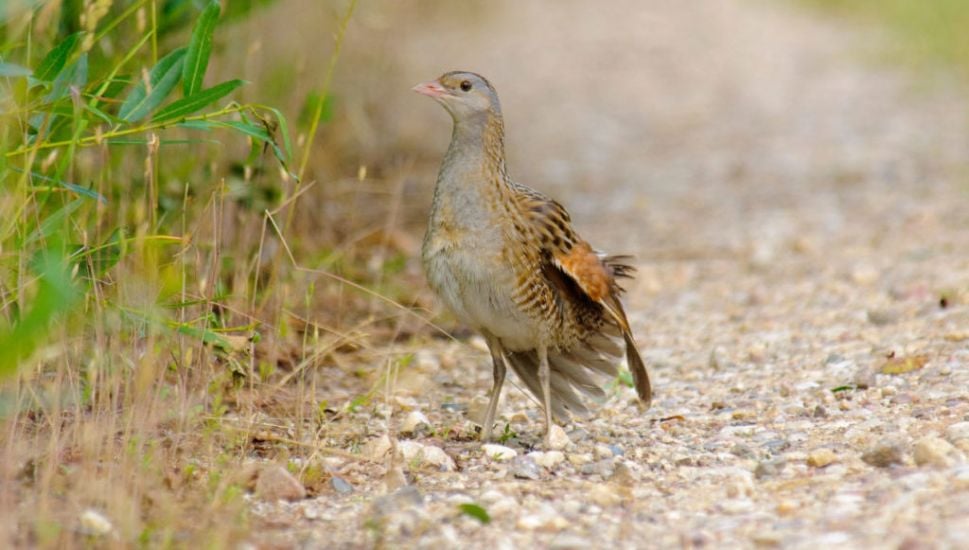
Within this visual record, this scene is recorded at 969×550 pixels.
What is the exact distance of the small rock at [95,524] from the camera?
3359mm

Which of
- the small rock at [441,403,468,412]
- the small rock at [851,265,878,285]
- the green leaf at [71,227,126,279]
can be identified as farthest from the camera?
the small rock at [851,265,878,285]

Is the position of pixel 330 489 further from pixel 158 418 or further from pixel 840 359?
pixel 840 359

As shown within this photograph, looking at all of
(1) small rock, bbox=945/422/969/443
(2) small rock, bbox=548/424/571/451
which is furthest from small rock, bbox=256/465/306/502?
(1) small rock, bbox=945/422/969/443

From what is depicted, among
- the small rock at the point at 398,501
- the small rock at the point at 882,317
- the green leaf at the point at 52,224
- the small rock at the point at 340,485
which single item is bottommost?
the small rock at the point at 340,485

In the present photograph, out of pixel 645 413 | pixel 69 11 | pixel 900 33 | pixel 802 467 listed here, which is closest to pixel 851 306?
pixel 645 413

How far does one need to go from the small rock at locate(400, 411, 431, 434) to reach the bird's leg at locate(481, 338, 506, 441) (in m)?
0.23

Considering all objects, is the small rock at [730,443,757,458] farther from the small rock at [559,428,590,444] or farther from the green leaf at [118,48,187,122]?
the green leaf at [118,48,187,122]

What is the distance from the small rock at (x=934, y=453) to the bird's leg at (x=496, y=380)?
1487 millimetres

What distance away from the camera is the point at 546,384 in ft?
15.8

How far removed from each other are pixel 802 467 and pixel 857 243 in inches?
166

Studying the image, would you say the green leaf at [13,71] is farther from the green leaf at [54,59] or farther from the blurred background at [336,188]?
the green leaf at [54,59]

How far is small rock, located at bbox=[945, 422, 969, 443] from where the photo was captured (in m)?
4.12

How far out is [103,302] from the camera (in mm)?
4055

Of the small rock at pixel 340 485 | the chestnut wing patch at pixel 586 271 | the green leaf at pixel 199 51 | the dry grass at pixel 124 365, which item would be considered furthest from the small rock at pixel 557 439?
the green leaf at pixel 199 51
